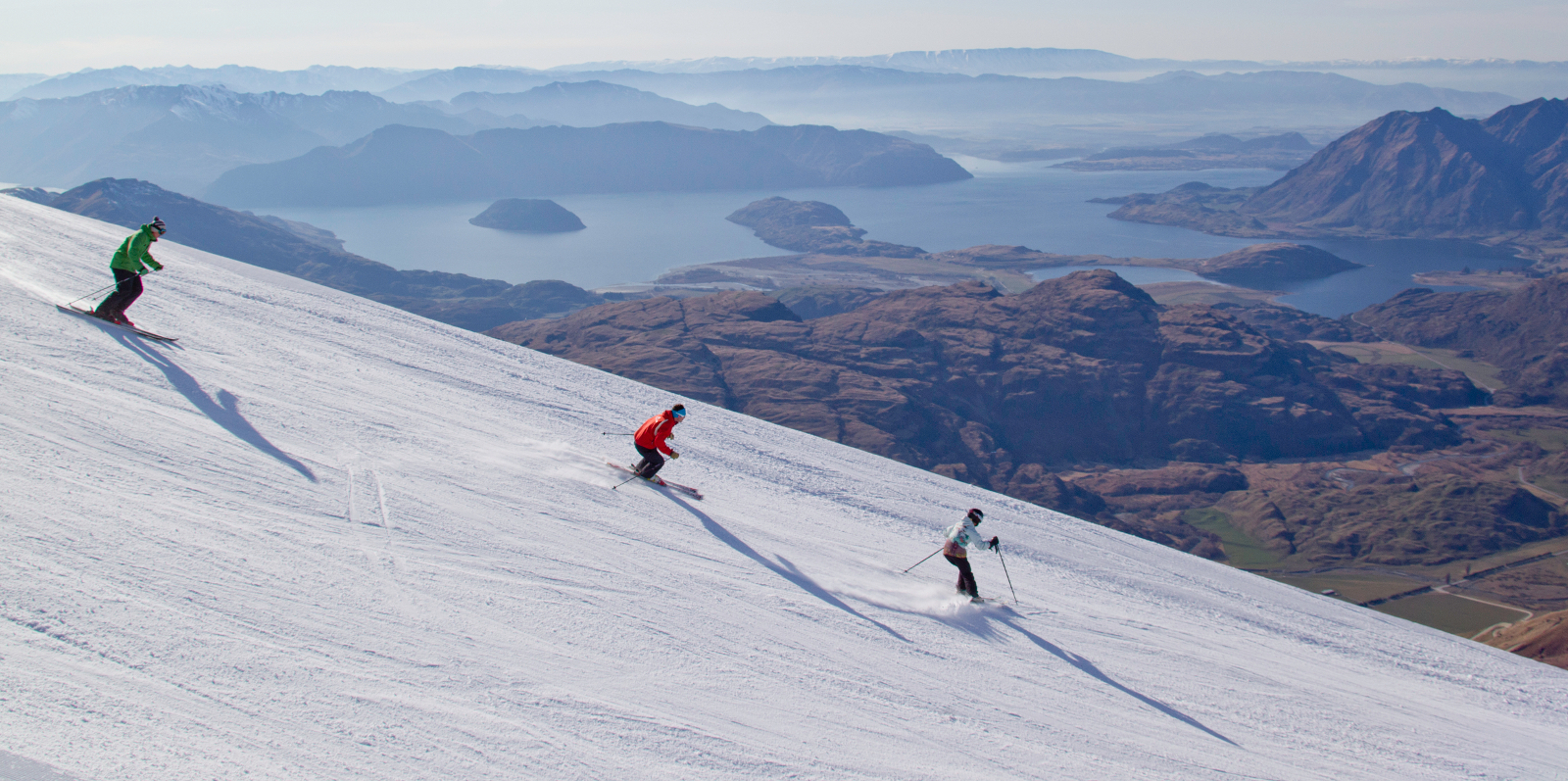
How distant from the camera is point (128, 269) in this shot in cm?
1370

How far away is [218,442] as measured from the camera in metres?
10.7

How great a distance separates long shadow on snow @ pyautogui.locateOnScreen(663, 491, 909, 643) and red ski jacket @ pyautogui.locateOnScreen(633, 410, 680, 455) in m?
1.01

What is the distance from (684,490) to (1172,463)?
A: 115 m

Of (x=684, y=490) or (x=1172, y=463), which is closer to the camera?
(x=684, y=490)

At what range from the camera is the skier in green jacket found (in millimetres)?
13320

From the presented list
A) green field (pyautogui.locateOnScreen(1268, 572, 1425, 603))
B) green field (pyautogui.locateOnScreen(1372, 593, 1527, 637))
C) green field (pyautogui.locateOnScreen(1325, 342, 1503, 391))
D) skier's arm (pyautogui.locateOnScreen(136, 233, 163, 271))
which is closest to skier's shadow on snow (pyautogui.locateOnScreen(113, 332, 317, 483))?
skier's arm (pyautogui.locateOnScreen(136, 233, 163, 271))

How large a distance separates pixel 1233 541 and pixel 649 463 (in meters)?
91.2

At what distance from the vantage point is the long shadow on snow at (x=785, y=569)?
35.3 feet

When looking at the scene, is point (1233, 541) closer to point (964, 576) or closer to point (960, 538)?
point (964, 576)

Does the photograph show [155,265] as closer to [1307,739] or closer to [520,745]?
[520,745]

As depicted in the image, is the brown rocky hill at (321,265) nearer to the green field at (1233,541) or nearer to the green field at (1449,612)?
the green field at (1233,541)

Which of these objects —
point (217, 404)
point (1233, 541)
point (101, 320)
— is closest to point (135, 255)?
point (101, 320)

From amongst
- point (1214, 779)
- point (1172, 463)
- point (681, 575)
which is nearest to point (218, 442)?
point (681, 575)

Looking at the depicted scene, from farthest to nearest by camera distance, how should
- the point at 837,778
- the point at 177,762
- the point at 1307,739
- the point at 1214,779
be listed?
the point at 1307,739, the point at 1214,779, the point at 837,778, the point at 177,762
